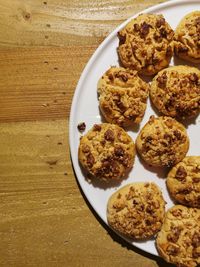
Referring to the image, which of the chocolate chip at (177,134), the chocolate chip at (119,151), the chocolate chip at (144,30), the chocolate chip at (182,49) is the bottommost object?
the chocolate chip at (119,151)

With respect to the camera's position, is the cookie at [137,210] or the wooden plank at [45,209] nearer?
the cookie at [137,210]

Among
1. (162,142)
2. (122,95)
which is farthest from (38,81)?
(162,142)

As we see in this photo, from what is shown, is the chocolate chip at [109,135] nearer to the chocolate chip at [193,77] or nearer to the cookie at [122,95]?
the cookie at [122,95]

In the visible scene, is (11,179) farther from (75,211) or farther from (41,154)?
(75,211)

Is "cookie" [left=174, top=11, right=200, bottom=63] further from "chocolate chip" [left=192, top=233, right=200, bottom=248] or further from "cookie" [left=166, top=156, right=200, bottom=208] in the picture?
"chocolate chip" [left=192, top=233, right=200, bottom=248]

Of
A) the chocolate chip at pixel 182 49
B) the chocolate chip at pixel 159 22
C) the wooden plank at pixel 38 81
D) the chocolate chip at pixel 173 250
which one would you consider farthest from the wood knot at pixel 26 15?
the chocolate chip at pixel 173 250

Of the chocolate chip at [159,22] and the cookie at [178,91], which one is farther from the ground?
the chocolate chip at [159,22]

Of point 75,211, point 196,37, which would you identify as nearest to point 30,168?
point 75,211
